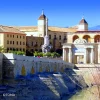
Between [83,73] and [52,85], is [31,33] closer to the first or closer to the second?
[83,73]

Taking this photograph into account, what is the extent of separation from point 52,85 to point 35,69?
6520 mm

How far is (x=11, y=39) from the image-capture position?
90625 millimetres

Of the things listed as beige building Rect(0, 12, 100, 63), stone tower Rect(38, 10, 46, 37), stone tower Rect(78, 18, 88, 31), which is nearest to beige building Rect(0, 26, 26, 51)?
beige building Rect(0, 12, 100, 63)

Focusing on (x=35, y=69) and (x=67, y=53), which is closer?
(x=35, y=69)

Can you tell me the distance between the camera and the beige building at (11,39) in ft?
289

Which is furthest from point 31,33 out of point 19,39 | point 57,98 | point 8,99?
point 8,99

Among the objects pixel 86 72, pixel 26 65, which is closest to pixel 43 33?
pixel 86 72

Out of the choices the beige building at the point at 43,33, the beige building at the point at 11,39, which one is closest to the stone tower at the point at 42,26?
the beige building at the point at 43,33

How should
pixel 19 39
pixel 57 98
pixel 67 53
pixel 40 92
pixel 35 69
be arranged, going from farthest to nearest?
pixel 19 39
pixel 67 53
pixel 35 69
pixel 57 98
pixel 40 92

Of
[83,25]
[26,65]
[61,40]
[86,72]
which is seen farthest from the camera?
[61,40]

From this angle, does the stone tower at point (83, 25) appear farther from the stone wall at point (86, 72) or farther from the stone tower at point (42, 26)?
the stone wall at point (86, 72)

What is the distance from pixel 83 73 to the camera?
64.2 meters

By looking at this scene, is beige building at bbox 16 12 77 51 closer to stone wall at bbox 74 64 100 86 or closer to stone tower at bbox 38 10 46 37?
stone tower at bbox 38 10 46 37

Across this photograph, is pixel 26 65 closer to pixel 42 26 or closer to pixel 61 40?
pixel 42 26
